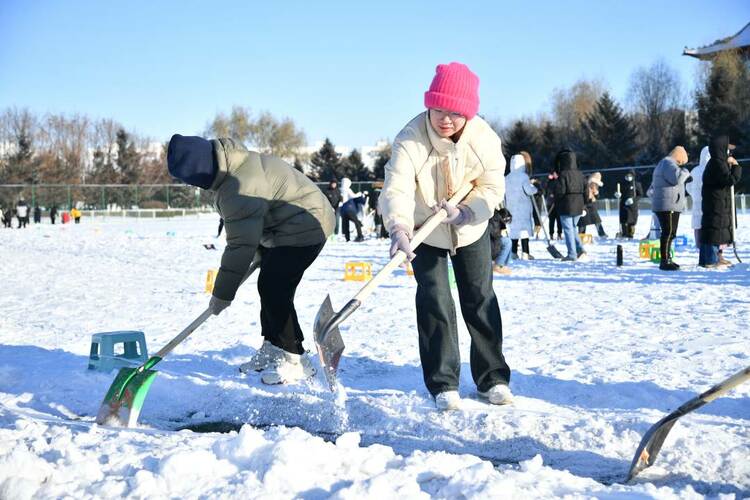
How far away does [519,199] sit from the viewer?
1173 centimetres

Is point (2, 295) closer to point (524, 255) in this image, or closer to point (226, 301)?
point (226, 301)

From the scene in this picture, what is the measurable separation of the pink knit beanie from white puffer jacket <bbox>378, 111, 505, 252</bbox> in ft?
0.43

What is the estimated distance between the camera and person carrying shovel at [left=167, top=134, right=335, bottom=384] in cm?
421

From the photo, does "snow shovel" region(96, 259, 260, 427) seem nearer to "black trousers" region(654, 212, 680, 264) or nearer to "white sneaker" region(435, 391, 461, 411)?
"white sneaker" region(435, 391, 461, 411)

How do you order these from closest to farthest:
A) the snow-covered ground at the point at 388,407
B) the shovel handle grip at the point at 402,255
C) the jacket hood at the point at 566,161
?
the snow-covered ground at the point at 388,407 < the shovel handle grip at the point at 402,255 < the jacket hood at the point at 566,161

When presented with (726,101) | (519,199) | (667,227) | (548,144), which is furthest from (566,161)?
(548,144)

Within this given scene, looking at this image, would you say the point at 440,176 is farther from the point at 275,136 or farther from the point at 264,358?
the point at 275,136

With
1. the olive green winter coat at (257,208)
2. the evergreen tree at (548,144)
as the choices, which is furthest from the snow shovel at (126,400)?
the evergreen tree at (548,144)

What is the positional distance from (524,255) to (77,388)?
9131 millimetres

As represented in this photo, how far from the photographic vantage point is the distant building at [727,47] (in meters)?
44.8

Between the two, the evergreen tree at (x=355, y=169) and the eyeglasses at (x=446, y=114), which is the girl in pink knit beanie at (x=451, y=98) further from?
the evergreen tree at (x=355, y=169)

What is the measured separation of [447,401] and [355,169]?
201 feet

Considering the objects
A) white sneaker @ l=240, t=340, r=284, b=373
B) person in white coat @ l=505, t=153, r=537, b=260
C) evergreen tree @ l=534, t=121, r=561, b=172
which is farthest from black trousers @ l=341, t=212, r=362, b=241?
evergreen tree @ l=534, t=121, r=561, b=172

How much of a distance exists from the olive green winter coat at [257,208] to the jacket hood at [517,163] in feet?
23.9
